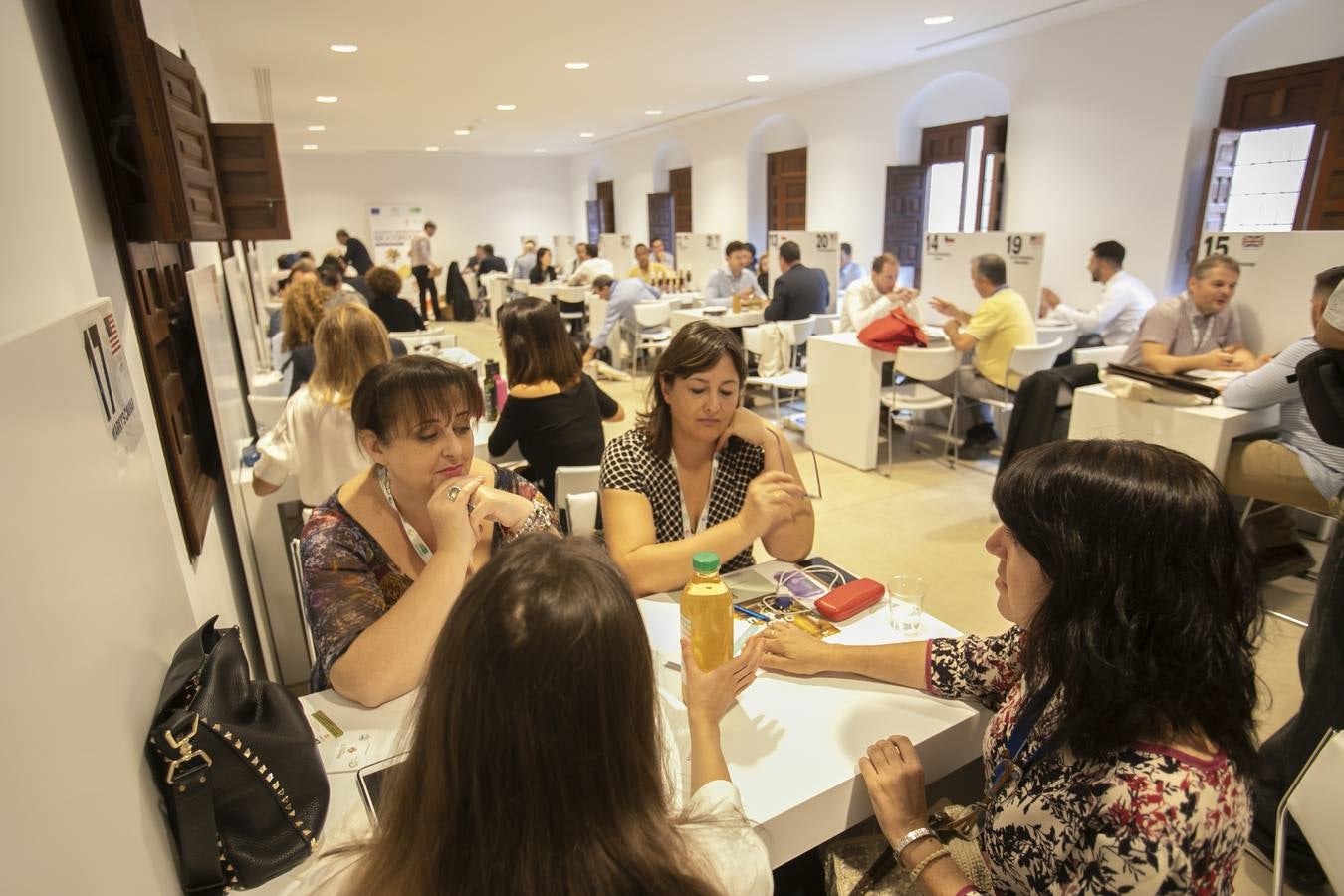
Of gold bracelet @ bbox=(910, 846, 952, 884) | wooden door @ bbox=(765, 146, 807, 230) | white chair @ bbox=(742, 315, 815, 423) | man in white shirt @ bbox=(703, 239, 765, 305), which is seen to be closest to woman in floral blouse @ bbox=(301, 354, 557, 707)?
gold bracelet @ bbox=(910, 846, 952, 884)

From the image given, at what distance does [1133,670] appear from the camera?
86cm

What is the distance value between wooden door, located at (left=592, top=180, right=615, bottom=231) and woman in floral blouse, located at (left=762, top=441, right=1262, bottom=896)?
1430cm

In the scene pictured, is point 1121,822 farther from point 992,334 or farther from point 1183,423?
point 992,334

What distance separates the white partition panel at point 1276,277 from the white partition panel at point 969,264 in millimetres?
1480

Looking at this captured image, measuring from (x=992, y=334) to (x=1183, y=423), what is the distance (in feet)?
5.06

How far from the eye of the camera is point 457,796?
66cm

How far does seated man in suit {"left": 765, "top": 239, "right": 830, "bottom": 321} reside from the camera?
616 centimetres

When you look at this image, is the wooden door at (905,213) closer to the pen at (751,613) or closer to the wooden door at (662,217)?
the wooden door at (662,217)

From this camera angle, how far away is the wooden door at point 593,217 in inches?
593

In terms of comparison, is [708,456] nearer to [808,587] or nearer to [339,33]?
[808,587]

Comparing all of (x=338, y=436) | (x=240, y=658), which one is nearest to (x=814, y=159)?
(x=338, y=436)

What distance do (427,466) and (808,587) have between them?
2.89 ft

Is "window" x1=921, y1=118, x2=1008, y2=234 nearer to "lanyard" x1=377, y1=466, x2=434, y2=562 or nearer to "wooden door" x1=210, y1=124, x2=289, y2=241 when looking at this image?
"wooden door" x1=210, y1=124, x2=289, y2=241

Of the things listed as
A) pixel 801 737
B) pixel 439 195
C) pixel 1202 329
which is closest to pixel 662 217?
pixel 439 195
